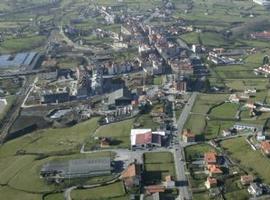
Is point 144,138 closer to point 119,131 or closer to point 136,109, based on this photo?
point 119,131

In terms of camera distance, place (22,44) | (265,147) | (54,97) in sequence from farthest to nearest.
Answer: (22,44) → (54,97) → (265,147)

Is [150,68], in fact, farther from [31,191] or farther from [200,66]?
[31,191]

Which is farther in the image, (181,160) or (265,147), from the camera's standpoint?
(265,147)

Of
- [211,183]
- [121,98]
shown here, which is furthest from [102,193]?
[121,98]

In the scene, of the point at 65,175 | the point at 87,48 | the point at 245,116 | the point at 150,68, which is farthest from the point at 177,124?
the point at 87,48

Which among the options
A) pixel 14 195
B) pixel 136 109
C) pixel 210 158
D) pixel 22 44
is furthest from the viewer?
pixel 22 44

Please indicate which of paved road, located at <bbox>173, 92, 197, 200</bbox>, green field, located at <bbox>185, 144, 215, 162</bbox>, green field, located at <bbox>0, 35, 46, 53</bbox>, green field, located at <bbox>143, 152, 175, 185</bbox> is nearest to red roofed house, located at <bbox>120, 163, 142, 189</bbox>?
green field, located at <bbox>143, 152, 175, 185</bbox>
